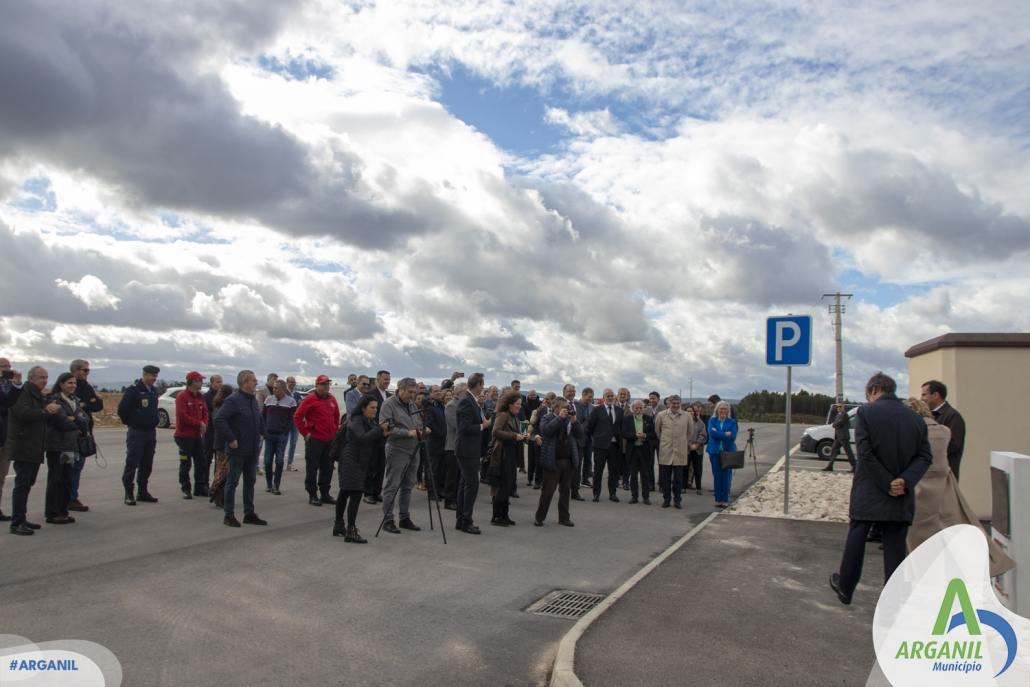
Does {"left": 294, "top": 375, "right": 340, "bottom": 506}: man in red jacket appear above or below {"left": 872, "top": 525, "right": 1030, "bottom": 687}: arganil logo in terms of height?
above

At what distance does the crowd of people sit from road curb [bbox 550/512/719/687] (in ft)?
9.65

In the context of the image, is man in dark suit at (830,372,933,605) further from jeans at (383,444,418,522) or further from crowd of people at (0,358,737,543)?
jeans at (383,444,418,522)

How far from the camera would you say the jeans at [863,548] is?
679 cm

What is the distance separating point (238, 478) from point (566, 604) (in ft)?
16.4

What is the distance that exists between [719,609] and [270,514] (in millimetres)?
6815

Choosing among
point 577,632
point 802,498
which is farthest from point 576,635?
point 802,498

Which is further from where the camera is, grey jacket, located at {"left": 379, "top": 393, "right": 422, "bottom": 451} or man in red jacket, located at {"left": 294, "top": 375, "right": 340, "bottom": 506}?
man in red jacket, located at {"left": 294, "top": 375, "right": 340, "bottom": 506}

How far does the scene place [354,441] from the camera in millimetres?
9539

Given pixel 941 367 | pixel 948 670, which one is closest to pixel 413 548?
pixel 948 670

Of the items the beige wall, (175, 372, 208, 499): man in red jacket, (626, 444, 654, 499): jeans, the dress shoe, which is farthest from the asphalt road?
the beige wall

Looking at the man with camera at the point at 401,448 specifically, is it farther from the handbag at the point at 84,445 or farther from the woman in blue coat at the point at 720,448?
the woman in blue coat at the point at 720,448

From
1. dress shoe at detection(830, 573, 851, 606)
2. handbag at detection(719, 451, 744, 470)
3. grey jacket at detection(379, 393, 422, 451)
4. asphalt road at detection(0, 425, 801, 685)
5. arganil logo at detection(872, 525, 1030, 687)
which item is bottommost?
asphalt road at detection(0, 425, 801, 685)

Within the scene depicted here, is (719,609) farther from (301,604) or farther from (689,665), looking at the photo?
(301,604)

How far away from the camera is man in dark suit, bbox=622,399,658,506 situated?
47.6ft
